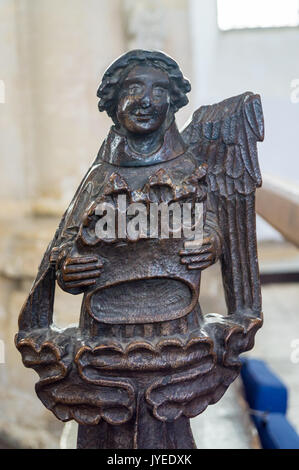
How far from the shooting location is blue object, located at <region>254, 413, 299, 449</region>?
4.88 ft

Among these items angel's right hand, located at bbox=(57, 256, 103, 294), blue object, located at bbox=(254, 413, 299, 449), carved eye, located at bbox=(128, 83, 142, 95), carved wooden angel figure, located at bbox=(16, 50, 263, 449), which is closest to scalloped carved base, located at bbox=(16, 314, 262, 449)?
carved wooden angel figure, located at bbox=(16, 50, 263, 449)

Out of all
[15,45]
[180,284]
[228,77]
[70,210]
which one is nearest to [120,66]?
[70,210]

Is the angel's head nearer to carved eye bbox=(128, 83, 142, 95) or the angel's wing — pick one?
carved eye bbox=(128, 83, 142, 95)

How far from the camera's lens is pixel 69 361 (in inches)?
35.8

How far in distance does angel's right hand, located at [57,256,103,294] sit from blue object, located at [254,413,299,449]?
0.89 meters

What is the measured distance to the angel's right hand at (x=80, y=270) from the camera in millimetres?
869

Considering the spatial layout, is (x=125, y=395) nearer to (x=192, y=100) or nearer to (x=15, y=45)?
(x=15, y=45)

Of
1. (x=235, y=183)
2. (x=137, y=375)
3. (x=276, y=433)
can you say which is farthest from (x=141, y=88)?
(x=276, y=433)

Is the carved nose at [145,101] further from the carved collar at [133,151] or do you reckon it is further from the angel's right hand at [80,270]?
the angel's right hand at [80,270]

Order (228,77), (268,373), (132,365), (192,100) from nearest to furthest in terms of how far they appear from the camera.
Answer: (132,365) < (268,373) < (192,100) < (228,77)

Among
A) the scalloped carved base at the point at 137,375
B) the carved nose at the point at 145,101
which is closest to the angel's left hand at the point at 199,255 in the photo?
the scalloped carved base at the point at 137,375

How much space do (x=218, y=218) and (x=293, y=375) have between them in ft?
5.58

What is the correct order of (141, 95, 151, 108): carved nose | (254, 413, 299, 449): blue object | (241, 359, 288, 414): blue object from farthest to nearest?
(241, 359, 288, 414): blue object
(254, 413, 299, 449): blue object
(141, 95, 151, 108): carved nose

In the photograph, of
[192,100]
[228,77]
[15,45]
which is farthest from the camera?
[228,77]
